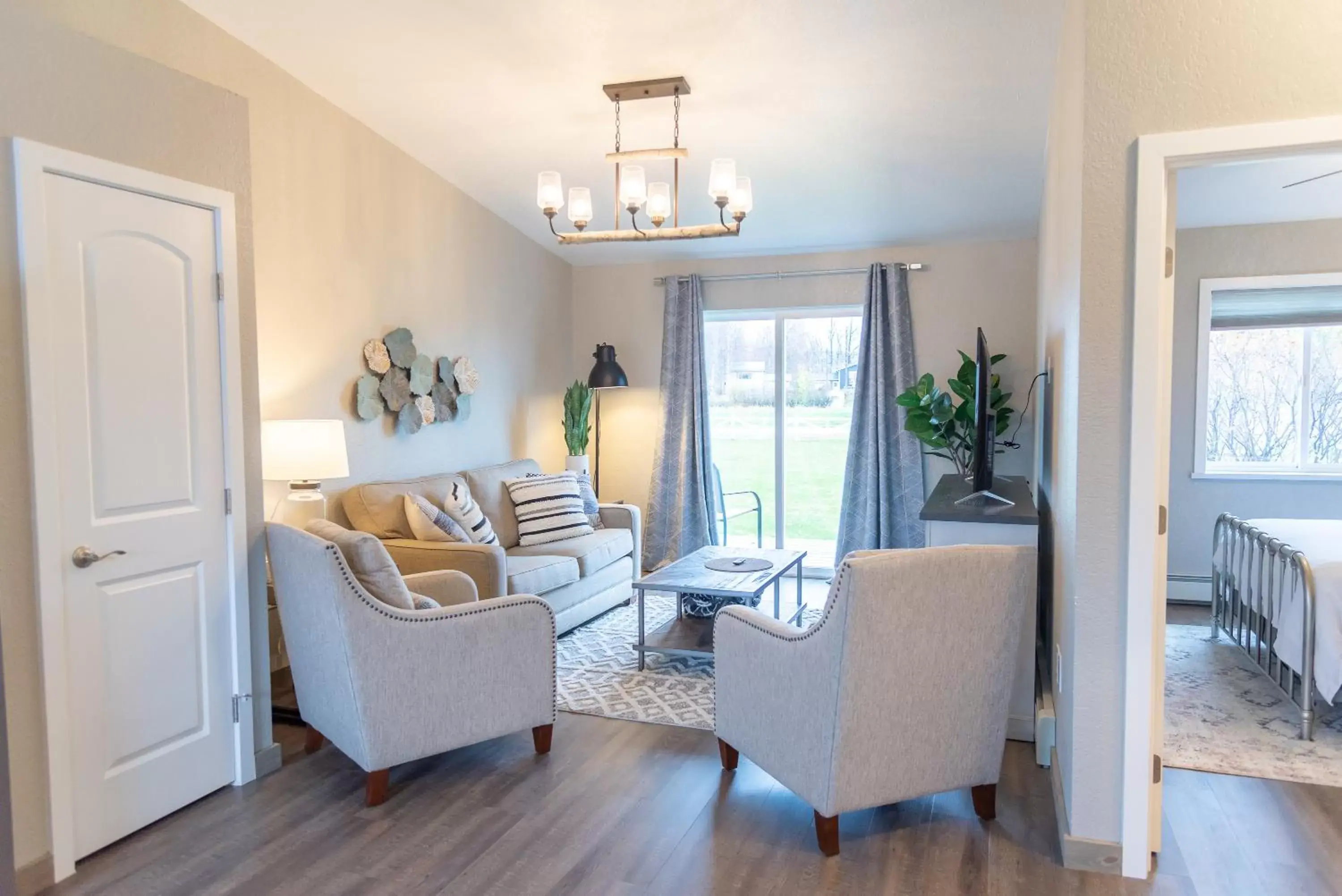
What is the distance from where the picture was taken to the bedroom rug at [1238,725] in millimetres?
3098

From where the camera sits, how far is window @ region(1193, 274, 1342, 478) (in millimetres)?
5238

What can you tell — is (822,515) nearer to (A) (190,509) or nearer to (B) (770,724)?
(B) (770,724)

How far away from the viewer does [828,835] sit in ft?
8.16

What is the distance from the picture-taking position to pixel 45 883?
7.70ft

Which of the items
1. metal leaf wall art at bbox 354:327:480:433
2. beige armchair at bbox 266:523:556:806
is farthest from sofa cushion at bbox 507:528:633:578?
beige armchair at bbox 266:523:556:806

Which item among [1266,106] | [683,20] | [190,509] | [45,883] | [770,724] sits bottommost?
[45,883]

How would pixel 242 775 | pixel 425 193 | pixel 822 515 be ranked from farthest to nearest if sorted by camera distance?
pixel 822 515, pixel 425 193, pixel 242 775

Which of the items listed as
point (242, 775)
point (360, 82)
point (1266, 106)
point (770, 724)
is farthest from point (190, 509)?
point (1266, 106)

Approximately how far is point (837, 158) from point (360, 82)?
96.1 inches

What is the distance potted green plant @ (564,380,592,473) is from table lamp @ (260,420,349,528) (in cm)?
261

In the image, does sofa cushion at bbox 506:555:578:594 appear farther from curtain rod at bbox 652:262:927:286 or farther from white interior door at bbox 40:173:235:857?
curtain rod at bbox 652:262:927:286

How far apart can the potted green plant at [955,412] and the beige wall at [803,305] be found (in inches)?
7.7

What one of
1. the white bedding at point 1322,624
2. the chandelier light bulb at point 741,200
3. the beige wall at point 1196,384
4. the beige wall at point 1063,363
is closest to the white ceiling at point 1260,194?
the beige wall at point 1196,384

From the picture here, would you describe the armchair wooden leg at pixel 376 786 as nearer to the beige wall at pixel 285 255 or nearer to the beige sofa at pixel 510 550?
the beige wall at pixel 285 255
